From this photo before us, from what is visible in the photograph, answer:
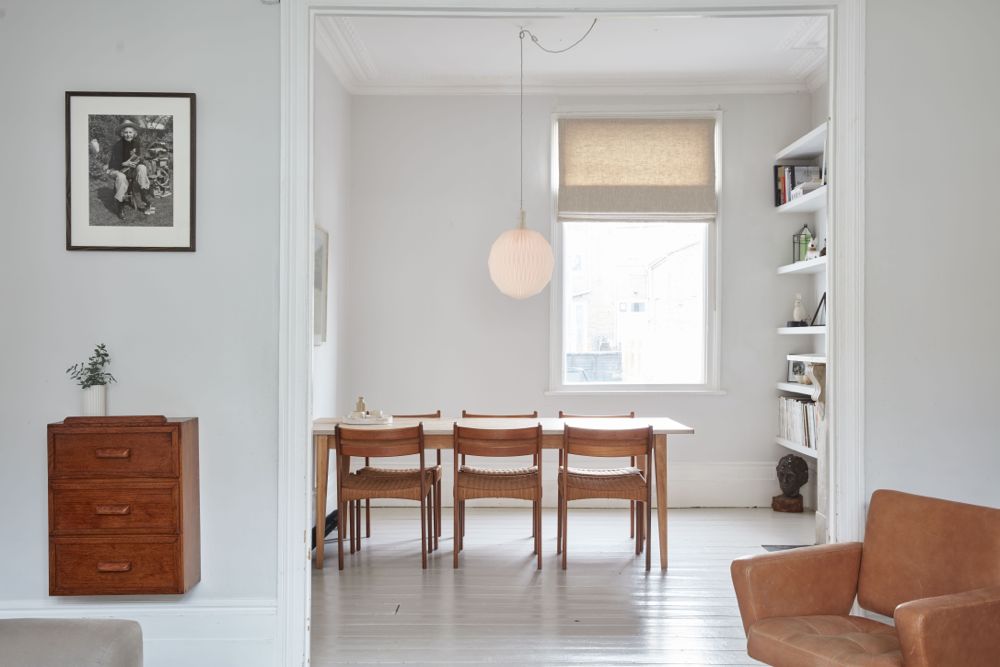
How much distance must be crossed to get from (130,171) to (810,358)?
438cm

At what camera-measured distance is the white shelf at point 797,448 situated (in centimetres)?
542

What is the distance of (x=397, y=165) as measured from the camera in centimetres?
618

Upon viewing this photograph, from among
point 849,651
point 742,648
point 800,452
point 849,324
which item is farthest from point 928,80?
point 800,452

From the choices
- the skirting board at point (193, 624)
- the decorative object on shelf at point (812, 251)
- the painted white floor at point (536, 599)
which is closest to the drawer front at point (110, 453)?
the skirting board at point (193, 624)

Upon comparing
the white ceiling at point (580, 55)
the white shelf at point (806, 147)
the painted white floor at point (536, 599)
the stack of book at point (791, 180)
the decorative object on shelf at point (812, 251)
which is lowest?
the painted white floor at point (536, 599)

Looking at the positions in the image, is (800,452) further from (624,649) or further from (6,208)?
(6,208)

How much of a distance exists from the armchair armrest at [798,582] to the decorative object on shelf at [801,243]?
3544 mm

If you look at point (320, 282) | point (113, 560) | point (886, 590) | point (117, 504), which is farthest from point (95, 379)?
point (886, 590)

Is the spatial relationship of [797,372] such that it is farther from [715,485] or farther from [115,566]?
[115,566]

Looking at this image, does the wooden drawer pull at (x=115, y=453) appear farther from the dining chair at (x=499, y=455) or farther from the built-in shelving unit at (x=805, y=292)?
the built-in shelving unit at (x=805, y=292)

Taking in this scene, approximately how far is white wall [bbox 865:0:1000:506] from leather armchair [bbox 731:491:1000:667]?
37 cm

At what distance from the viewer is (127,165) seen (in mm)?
2971

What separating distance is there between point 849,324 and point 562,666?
1717 millimetres

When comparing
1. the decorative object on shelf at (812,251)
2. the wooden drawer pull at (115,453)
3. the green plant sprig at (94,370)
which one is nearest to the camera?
the wooden drawer pull at (115,453)
